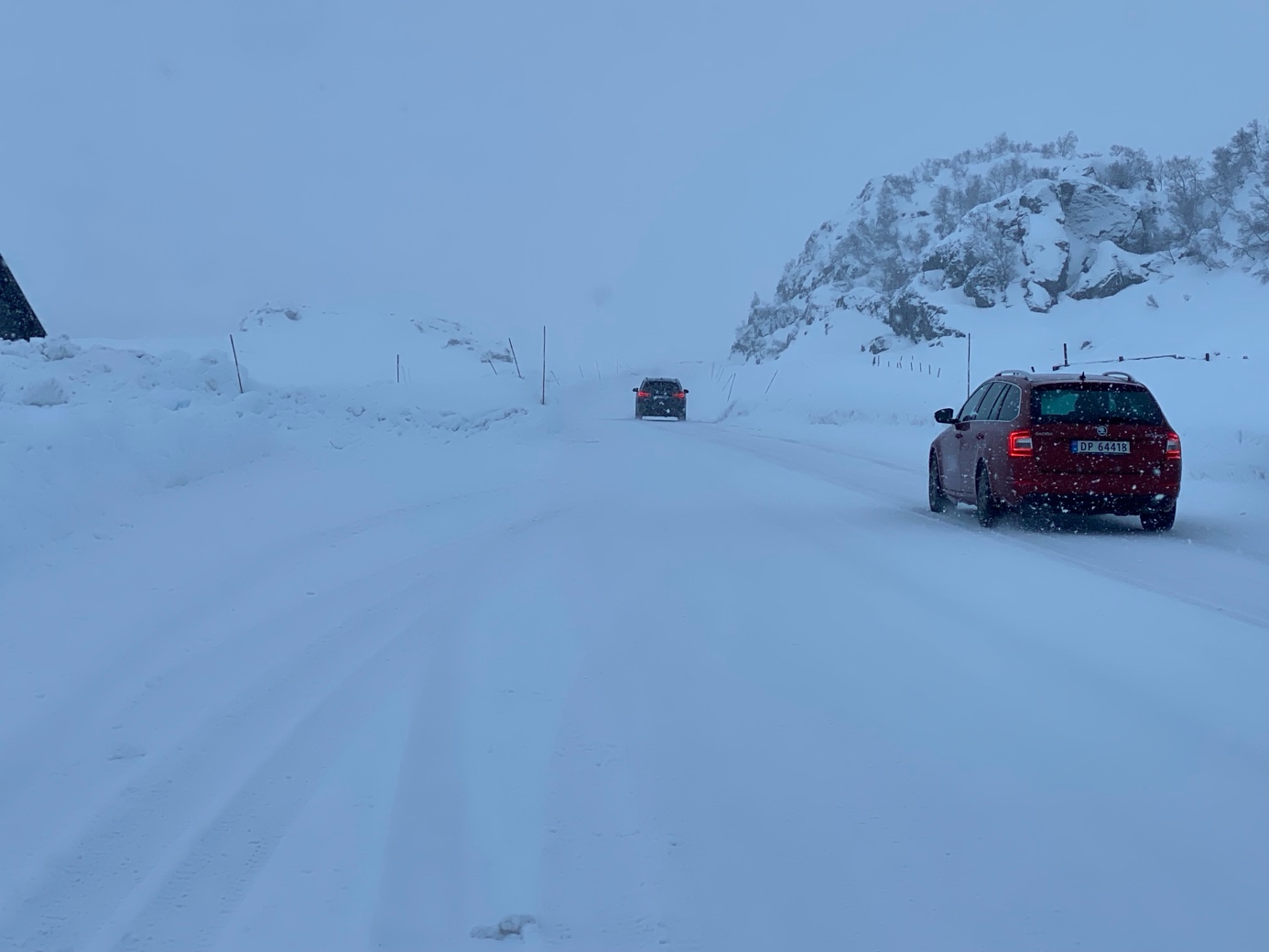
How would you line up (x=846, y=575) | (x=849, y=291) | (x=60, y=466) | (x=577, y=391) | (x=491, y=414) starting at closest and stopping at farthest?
(x=846, y=575) → (x=60, y=466) → (x=491, y=414) → (x=577, y=391) → (x=849, y=291)

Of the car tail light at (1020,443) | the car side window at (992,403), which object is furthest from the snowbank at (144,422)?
the car tail light at (1020,443)

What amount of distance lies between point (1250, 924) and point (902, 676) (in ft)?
8.56

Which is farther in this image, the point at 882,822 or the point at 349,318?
the point at 349,318

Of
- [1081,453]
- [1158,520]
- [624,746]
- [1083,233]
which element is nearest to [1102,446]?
[1081,453]

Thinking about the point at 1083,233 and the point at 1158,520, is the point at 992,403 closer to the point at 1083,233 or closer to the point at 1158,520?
the point at 1158,520

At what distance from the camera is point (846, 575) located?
862 centimetres

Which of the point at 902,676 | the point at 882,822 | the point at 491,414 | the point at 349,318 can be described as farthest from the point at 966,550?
the point at 349,318

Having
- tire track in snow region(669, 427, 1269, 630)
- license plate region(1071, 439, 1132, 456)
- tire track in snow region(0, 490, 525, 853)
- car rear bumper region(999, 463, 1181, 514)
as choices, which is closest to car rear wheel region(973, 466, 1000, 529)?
tire track in snow region(669, 427, 1269, 630)

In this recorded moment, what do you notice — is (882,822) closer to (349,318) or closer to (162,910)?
(162,910)

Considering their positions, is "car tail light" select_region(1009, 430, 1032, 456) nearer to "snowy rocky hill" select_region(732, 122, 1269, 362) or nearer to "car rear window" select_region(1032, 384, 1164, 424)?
"car rear window" select_region(1032, 384, 1164, 424)

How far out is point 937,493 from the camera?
44.9ft

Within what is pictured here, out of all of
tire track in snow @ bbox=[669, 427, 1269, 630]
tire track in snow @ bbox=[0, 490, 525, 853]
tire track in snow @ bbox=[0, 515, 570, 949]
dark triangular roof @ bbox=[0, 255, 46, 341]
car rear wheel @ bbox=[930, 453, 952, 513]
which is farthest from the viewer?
dark triangular roof @ bbox=[0, 255, 46, 341]

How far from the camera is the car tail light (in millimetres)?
11508

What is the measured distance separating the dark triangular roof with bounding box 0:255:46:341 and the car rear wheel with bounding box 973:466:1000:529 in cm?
1797
